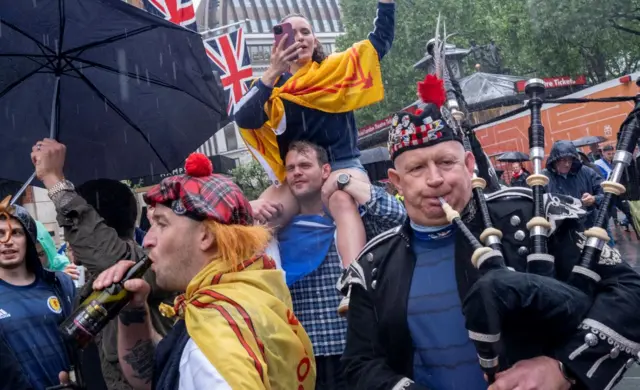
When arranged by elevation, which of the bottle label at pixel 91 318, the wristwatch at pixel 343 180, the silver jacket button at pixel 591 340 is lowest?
the silver jacket button at pixel 591 340

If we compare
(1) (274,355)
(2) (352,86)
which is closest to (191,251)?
(1) (274,355)

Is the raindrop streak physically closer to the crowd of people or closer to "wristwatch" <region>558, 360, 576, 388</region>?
the crowd of people

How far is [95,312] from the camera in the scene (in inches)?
100

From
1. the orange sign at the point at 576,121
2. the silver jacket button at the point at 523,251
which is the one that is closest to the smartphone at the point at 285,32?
the silver jacket button at the point at 523,251

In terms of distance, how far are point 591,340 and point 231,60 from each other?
43.4ft

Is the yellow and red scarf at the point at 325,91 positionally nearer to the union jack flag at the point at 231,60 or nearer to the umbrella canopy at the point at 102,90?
the umbrella canopy at the point at 102,90

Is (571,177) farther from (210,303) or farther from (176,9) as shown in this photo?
(210,303)

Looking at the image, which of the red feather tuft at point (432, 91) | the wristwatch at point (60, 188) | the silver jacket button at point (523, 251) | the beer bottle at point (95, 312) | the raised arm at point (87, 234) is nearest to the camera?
the silver jacket button at point (523, 251)

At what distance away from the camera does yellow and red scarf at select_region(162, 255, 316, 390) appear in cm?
220

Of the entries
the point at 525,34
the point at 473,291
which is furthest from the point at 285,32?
the point at 525,34

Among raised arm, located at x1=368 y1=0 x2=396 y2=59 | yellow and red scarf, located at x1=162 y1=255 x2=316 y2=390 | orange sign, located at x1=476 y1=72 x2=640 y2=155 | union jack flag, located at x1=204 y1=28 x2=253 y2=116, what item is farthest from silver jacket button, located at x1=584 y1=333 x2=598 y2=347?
orange sign, located at x1=476 y1=72 x2=640 y2=155

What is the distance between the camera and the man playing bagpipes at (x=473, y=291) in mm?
2035

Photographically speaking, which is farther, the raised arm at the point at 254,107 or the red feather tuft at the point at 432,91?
the raised arm at the point at 254,107

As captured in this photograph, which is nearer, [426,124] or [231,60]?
[426,124]
